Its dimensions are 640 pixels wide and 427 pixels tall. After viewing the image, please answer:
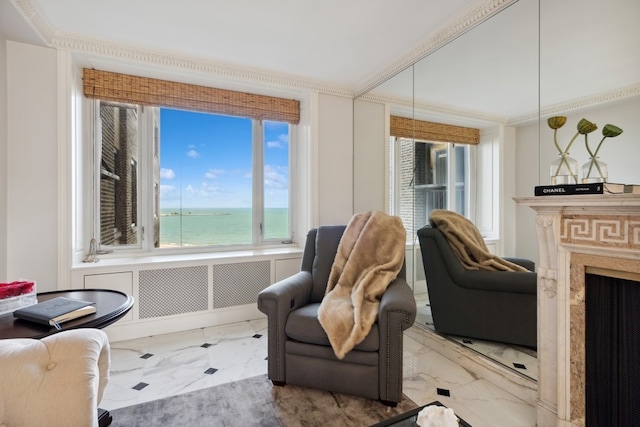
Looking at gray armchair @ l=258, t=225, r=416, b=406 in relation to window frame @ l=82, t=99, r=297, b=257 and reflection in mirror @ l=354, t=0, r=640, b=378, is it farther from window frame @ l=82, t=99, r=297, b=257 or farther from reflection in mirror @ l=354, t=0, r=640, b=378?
window frame @ l=82, t=99, r=297, b=257

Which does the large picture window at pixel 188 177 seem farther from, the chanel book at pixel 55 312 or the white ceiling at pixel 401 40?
the chanel book at pixel 55 312

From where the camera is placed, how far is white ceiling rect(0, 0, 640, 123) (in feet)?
4.97

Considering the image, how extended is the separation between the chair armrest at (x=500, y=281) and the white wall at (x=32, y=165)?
3.14m

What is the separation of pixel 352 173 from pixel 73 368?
2955 mm

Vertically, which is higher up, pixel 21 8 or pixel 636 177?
pixel 21 8

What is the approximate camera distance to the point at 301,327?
183 centimetres

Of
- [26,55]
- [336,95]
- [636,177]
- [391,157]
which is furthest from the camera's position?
[336,95]

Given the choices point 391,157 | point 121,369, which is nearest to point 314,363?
point 121,369

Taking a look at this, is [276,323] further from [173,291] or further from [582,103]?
[582,103]

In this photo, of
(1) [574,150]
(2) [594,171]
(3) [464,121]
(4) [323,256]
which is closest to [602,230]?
(2) [594,171]

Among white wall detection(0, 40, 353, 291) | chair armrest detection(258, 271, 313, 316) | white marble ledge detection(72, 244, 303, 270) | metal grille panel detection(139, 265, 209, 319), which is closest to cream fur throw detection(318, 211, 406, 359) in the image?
chair armrest detection(258, 271, 313, 316)

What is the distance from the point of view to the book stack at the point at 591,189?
128cm

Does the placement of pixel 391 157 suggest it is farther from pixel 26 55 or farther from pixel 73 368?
pixel 26 55

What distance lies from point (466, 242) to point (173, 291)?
251 centimetres
